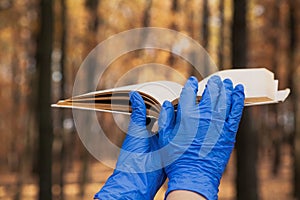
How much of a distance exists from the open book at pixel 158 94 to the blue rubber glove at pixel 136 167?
2.3 inches

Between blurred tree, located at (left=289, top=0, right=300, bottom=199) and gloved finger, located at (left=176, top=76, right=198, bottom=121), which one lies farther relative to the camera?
blurred tree, located at (left=289, top=0, right=300, bottom=199)

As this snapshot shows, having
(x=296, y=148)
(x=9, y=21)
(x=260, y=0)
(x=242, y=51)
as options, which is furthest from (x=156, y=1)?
(x=242, y=51)

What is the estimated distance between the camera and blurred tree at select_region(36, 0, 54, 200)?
392 inches

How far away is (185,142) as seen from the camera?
8.31ft

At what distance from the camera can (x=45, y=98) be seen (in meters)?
10.0

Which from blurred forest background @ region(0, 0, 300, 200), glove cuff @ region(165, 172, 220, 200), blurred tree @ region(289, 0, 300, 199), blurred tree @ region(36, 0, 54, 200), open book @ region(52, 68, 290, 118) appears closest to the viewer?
glove cuff @ region(165, 172, 220, 200)

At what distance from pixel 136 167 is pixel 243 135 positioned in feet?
22.9

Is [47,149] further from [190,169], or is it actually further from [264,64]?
[264,64]

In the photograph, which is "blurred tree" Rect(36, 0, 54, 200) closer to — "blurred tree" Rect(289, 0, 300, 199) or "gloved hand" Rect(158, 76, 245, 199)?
"blurred tree" Rect(289, 0, 300, 199)

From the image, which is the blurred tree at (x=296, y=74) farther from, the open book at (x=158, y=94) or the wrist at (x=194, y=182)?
the wrist at (x=194, y=182)

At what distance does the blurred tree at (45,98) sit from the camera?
995 cm

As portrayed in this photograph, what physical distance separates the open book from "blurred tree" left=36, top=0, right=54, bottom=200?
738 centimetres

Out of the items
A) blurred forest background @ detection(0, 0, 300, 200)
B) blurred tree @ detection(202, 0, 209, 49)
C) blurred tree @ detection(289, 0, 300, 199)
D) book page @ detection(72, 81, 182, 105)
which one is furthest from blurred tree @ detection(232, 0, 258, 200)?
blurred tree @ detection(202, 0, 209, 49)

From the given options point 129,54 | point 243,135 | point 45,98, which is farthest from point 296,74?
point 129,54
